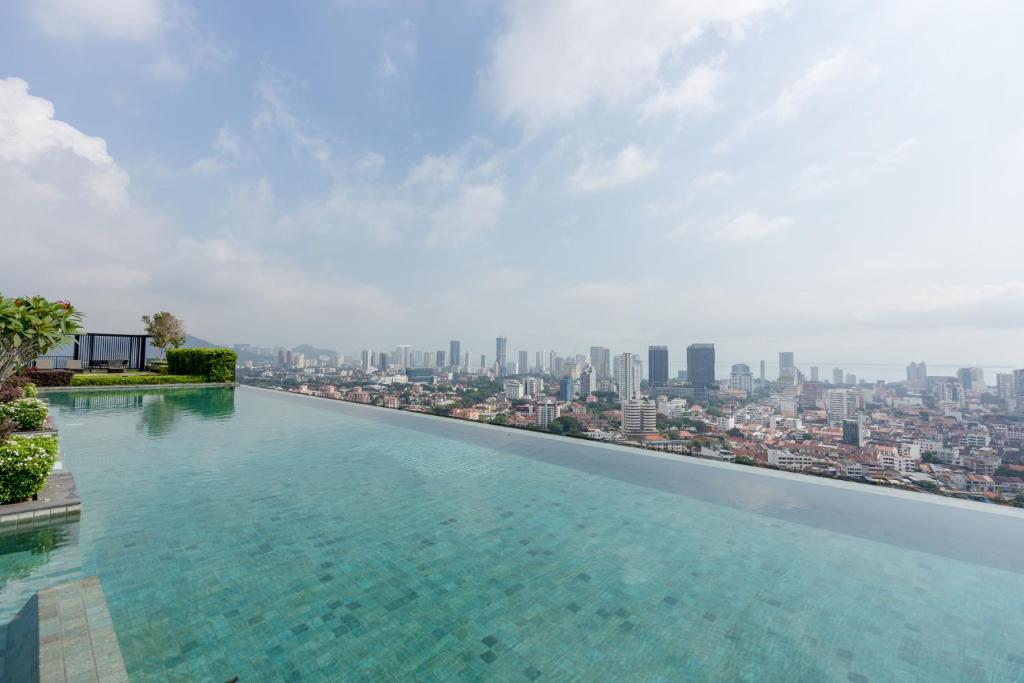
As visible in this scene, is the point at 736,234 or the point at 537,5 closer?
the point at 537,5

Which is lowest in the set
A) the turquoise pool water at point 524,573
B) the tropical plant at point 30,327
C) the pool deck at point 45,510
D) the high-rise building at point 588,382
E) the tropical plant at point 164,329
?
the turquoise pool water at point 524,573

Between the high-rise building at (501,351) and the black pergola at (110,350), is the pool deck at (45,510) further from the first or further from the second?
the high-rise building at (501,351)

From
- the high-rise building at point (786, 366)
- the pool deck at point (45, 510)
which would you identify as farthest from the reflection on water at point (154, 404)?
the high-rise building at point (786, 366)

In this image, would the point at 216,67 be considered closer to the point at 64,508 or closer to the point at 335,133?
the point at 335,133

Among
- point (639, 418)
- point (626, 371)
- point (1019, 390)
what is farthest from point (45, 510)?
point (1019, 390)

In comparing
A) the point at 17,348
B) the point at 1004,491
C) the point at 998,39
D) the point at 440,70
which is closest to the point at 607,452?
the point at 1004,491

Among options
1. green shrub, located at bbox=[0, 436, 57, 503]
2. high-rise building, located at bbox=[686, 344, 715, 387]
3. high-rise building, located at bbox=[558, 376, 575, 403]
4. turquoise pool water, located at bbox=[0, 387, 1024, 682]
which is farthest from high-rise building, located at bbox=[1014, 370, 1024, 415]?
green shrub, located at bbox=[0, 436, 57, 503]

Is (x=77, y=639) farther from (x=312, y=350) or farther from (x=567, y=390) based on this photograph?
(x=312, y=350)
